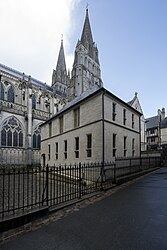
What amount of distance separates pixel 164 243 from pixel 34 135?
3683 cm

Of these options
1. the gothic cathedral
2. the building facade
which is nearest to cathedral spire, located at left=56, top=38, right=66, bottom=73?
the gothic cathedral

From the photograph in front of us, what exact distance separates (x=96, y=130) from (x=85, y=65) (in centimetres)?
4932

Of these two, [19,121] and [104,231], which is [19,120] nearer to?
[19,121]

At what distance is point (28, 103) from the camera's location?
38438mm

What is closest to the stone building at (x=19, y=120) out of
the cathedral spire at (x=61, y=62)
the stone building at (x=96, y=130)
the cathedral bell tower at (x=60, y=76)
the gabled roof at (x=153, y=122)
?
the stone building at (x=96, y=130)

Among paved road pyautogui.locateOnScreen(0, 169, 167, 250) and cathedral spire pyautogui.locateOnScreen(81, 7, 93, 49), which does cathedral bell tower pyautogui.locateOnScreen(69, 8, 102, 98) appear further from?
paved road pyautogui.locateOnScreen(0, 169, 167, 250)

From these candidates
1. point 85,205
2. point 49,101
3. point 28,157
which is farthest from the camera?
point 49,101

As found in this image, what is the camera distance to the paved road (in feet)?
12.0

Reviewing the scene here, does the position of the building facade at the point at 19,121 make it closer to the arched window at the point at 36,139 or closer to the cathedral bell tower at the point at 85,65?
the arched window at the point at 36,139

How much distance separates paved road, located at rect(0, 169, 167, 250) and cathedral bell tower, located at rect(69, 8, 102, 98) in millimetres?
51288

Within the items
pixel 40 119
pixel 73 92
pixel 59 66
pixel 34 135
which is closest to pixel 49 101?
pixel 40 119

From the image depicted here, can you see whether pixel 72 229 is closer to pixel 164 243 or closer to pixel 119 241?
pixel 119 241

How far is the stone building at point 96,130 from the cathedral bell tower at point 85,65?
3720 centimetres

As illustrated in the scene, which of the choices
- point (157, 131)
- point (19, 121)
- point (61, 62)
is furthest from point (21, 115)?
point (61, 62)
